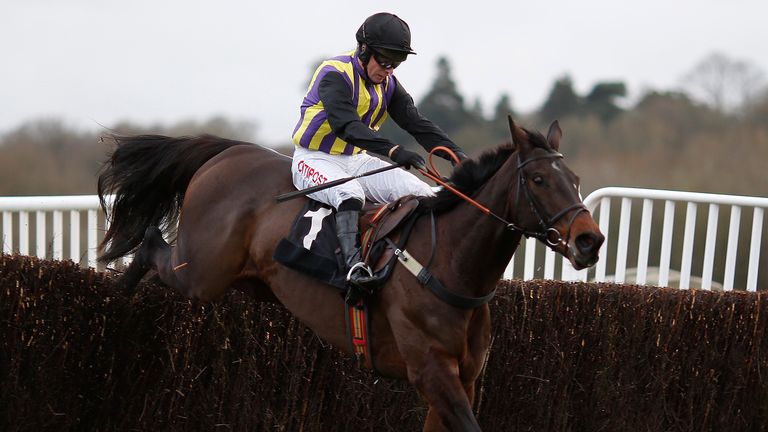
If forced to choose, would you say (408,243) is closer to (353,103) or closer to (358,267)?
(358,267)

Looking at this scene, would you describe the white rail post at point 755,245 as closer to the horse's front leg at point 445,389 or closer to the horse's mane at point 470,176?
the horse's mane at point 470,176

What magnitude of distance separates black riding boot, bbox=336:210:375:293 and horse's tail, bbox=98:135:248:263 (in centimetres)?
112

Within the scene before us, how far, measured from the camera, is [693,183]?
16828 millimetres

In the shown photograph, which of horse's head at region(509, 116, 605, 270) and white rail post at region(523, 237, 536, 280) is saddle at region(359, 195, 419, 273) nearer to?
horse's head at region(509, 116, 605, 270)

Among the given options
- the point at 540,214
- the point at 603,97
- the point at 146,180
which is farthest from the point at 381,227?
the point at 603,97

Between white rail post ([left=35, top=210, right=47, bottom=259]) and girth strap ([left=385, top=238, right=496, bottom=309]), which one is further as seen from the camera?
white rail post ([left=35, top=210, right=47, bottom=259])

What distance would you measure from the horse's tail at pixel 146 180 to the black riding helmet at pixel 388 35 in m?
1.24

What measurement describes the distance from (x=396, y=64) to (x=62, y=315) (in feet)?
7.44

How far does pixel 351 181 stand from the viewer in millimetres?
4539

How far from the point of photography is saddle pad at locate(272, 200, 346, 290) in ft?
14.1

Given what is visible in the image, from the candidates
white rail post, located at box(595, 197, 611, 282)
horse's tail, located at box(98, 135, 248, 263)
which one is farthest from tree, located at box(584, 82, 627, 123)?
horse's tail, located at box(98, 135, 248, 263)

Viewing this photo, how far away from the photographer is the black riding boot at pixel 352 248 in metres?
4.11

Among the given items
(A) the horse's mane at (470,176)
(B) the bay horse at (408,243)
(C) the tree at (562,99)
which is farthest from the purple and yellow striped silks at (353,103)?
(C) the tree at (562,99)

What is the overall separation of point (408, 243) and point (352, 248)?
0.85 feet
